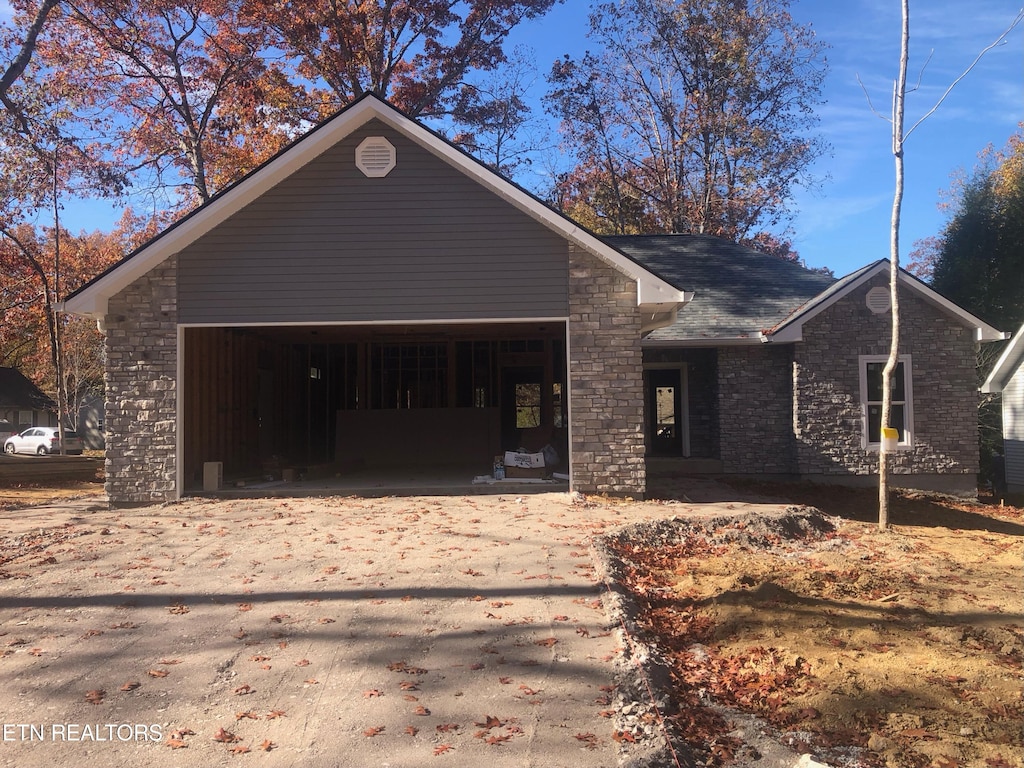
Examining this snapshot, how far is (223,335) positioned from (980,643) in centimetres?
1258

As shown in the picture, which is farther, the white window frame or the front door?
the front door

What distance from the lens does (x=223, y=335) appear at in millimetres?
13984

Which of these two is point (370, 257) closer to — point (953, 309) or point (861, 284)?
point (861, 284)

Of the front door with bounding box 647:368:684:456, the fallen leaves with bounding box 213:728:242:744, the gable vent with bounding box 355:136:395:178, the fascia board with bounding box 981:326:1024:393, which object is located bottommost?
the fallen leaves with bounding box 213:728:242:744

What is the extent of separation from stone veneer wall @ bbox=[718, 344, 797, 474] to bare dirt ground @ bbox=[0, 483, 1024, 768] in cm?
563

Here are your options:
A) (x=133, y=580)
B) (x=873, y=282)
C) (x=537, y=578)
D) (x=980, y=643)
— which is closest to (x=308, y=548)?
(x=133, y=580)

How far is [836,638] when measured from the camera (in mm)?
5457

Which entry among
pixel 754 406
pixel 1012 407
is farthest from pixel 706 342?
pixel 1012 407

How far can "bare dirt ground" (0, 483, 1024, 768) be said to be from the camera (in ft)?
13.0

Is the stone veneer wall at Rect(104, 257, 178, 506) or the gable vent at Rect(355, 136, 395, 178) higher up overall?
the gable vent at Rect(355, 136, 395, 178)

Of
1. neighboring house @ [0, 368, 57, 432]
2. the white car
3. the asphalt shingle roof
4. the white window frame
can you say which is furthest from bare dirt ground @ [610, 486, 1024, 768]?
neighboring house @ [0, 368, 57, 432]

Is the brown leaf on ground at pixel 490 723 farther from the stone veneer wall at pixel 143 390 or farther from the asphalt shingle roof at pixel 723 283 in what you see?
the asphalt shingle roof at pixel 723 283

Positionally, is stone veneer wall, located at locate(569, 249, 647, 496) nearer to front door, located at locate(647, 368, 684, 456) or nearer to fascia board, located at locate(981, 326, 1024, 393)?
front door, located at locate(647, 368, 684, 456)

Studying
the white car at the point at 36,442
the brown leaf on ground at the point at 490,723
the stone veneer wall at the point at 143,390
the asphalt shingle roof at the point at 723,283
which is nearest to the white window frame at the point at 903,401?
the asphalt shingle roof at the point at 723,283
